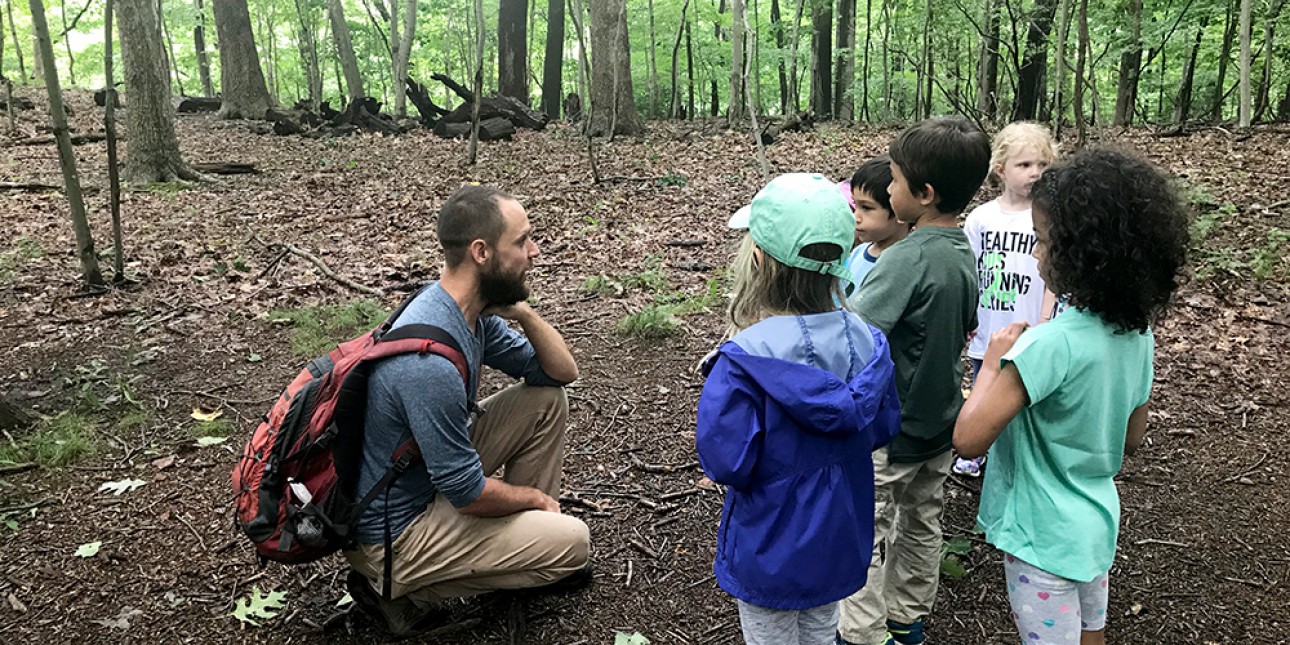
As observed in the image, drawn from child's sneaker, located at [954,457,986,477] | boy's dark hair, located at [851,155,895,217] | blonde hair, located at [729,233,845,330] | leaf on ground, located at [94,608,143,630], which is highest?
boy's dark hair, located at [851,155,895,217]

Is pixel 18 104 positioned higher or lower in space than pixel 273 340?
higher

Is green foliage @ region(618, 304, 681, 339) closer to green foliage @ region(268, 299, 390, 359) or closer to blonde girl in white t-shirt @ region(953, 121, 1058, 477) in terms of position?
green foliage @ region(268, 299, 390, 359)

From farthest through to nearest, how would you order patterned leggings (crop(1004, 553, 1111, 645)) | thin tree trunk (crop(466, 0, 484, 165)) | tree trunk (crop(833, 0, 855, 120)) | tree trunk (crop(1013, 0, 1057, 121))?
tree trunk (crop(833, 0, 855, 120))
tree trunk (crop(1013, 0, 1057, 121))
thin tree trunk (crop(466, 0, 484, 165))
patterned leggings (crop(1004, 553, 1111, 645))

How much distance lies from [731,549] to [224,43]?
19137mm

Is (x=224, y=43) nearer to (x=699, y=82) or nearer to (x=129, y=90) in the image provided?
(x=129, y=90)

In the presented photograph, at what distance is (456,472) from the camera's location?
2.73 meters

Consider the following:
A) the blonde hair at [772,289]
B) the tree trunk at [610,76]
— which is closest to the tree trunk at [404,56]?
the tree trunk at [610,76]

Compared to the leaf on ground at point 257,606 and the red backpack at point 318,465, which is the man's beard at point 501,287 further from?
the leaf on ground at point 257,606

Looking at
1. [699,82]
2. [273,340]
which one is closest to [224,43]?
Result: [273,340]

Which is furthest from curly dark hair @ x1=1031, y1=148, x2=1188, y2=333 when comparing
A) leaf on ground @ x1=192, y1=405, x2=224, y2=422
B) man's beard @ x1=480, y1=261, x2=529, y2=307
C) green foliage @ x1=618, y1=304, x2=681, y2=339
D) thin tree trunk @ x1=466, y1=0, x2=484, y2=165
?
thin tree trunk @ x1=466, y1=0, x2=484, y2=165

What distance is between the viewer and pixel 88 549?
3604 millimetres

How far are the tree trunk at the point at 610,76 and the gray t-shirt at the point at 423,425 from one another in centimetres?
1176

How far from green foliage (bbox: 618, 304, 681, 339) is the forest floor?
3.5 inches

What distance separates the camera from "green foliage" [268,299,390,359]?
19.3 feet
